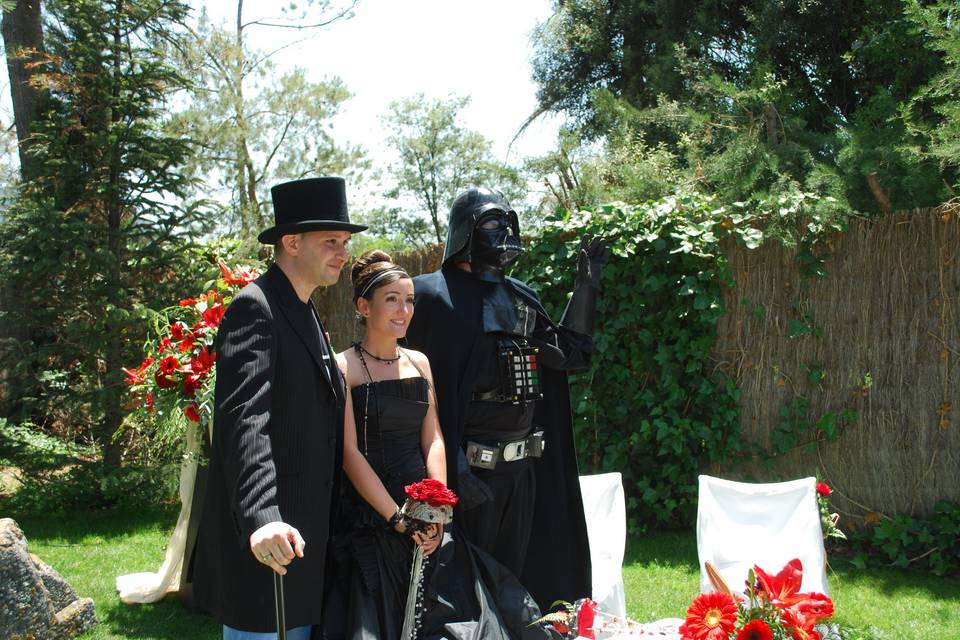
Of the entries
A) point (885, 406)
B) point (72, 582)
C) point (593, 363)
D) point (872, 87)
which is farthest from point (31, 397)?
point (872, 87)

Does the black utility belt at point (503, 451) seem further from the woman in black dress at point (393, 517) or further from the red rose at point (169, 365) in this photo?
the red rose at point (169, 365)

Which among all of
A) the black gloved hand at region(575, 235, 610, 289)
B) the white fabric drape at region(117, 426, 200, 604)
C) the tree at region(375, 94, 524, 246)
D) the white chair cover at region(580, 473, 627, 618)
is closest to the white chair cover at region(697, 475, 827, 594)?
the white chair cover at region(580, 473, 627, 618)

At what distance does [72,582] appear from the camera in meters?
5.23

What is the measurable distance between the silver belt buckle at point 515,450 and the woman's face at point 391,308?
→ 688mm

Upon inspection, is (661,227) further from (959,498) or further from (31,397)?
(31,397)

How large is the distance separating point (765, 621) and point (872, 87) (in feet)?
26.9

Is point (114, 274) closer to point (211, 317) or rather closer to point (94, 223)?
point (94, 223)

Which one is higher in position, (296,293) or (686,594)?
(296,293)

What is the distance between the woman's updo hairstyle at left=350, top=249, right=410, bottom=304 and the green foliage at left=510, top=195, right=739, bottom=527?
2579mm

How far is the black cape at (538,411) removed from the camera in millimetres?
3334

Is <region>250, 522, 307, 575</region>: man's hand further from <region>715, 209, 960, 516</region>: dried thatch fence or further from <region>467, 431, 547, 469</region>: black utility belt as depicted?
<region>715, 209, 960, 516</region>: dried thatch fence

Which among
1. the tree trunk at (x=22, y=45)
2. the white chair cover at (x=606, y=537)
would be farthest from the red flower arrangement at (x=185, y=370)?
the tree trunk at (x=22, y=45)

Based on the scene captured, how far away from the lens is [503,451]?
335cm

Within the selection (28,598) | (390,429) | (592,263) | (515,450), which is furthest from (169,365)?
(592,263)
